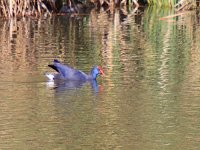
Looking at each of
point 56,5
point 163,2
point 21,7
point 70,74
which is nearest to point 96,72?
point 70,74

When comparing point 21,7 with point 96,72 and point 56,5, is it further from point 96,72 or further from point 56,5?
point 96,72

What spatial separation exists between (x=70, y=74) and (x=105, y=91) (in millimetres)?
1159

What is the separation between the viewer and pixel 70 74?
47.3 ft

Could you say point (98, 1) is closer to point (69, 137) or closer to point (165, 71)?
point (165, 71)

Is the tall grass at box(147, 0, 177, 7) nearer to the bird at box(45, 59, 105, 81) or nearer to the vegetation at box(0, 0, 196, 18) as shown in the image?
the vegetation at box(0, 0, 196, 18)

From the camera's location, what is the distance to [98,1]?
3050cm

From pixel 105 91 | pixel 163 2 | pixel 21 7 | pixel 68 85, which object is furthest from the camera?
pixel 163 2

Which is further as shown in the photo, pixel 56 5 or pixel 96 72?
pixel 56 5

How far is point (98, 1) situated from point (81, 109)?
1866cm

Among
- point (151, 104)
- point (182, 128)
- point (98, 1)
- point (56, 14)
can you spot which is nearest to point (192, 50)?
point (151, 104)

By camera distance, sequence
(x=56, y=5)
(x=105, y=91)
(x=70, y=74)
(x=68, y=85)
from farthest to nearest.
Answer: (x=56, y=5), (x=70, y=74), (x=68, y=85), (x=105, y=91)

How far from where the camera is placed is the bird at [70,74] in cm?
1439

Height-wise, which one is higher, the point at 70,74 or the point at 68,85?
the point at 70,74

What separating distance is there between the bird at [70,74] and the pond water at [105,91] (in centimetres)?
16
